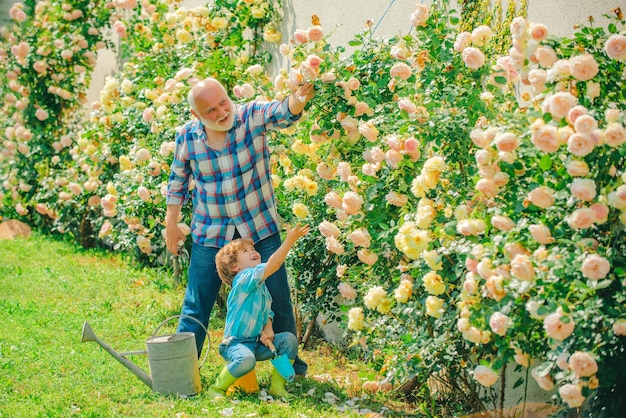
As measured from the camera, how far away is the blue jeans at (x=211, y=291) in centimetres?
424

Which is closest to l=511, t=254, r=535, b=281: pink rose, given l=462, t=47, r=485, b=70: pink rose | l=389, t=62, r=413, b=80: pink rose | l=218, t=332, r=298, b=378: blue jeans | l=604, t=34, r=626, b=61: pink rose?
l=604, t=34, r=626, b=61: pink rose

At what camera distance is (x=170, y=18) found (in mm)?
6270

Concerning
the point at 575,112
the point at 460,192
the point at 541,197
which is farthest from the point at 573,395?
the point at 460,192

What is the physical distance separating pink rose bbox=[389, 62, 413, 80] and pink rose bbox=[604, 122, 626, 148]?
4.01 feet

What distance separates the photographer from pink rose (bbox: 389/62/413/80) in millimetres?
3650

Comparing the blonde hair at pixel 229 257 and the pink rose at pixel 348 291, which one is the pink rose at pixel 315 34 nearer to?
the blonde hair at pixel 229 257

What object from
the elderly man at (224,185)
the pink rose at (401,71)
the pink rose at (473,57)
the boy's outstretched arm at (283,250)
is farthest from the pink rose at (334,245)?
the pink rose at (473,57)

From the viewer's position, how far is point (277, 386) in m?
4.05

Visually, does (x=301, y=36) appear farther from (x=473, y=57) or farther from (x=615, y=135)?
(x=615, y=135)

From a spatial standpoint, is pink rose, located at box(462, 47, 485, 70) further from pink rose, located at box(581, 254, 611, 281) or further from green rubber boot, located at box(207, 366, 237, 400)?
green rubber boot, located at box(207, 366, 237, 400)

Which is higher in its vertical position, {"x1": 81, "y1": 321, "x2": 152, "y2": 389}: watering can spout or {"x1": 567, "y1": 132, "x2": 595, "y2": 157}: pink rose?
Result: {"x1": 567, "y1": 132, "x2": 595, "y2": 157}: pink rose

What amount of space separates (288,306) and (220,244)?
47cm

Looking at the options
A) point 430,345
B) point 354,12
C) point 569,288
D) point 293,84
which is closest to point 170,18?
point 354,12

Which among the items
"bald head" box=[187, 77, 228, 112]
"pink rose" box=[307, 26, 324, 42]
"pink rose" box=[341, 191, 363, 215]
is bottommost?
"pink rose" box=[341, 191, 363, 215]
